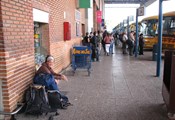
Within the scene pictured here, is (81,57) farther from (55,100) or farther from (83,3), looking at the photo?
(83,3)

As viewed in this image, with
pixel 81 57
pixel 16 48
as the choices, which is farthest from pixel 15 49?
pixel 81 57

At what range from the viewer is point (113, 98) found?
20.3 feet

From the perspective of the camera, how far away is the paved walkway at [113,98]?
4.99 m

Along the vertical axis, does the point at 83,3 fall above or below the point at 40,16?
above

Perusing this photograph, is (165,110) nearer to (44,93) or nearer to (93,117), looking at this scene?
(93,117)

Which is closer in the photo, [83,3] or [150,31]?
[83,3]

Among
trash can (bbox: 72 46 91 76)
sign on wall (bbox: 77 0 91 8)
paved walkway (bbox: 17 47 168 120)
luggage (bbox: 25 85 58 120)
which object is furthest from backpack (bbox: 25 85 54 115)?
sign on wall (bbox: 77 0 91 8)

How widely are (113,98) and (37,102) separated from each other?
2.09 m

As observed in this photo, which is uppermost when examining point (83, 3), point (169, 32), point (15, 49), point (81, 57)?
point (83, 3)

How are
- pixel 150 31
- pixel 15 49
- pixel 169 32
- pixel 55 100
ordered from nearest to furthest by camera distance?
1. pixel 15 49
2. pixel 55 100
3. pixel 169 32
4. pixel 150 31

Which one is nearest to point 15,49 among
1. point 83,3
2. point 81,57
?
point 81,57

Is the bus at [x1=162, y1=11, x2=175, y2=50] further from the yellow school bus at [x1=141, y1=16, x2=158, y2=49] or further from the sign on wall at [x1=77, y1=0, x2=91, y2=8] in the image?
the sign on wall at [x1=77, y1=0, x2=91, y2=8]

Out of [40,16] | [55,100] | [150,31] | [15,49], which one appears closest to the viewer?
[15,49]

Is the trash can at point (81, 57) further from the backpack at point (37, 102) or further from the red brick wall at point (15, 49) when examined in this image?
the backpack at point (37, 102)
